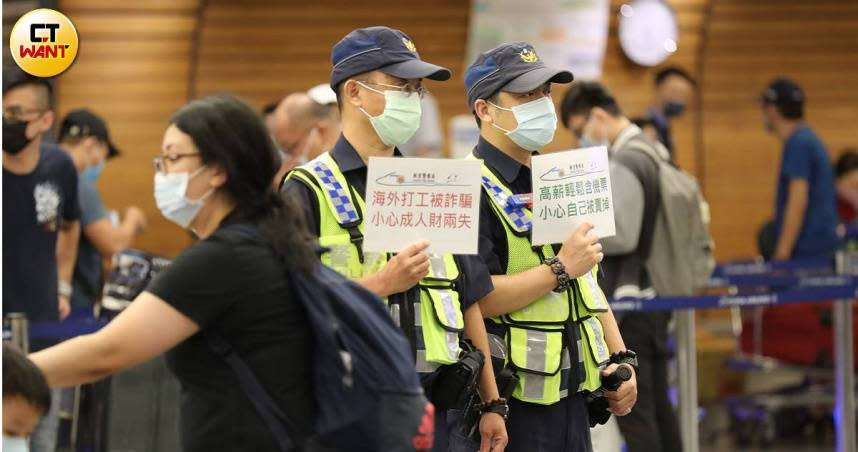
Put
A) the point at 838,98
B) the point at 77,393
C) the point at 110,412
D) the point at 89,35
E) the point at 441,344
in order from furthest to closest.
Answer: the point at 838,98 → the point at 89,35 → the point at 77,393 → the point at 110,412 → the point at 441,344

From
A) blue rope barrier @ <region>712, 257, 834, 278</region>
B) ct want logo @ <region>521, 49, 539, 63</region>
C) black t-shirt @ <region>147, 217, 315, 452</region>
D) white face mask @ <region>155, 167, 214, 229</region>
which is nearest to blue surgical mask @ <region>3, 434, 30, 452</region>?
black t-shirt @ <region>147, 217, 315, 452</region>

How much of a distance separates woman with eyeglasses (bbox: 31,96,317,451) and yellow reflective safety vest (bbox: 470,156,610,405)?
121cm

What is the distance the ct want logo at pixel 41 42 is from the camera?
4.33 m

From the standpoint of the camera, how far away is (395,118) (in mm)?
3760

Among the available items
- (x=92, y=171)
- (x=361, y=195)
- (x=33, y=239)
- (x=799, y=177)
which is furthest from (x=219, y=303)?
(x=799, y=177)

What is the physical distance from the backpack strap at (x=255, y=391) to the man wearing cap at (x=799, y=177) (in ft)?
20.2

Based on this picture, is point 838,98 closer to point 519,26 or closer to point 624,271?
point 519,26

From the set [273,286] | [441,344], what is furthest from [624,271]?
[273,286]

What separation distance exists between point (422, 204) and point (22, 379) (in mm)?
1262

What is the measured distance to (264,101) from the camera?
457 inches

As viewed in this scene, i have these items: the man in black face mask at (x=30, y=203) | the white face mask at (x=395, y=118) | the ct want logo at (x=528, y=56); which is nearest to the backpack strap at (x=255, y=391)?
the white face mask at (x=395, y=118)

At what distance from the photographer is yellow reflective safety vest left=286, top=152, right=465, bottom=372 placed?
11.8 ft

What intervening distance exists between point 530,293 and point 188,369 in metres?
1.35

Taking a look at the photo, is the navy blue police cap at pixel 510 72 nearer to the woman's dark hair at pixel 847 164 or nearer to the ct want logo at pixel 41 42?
the ct want logo at pixel 41 42
